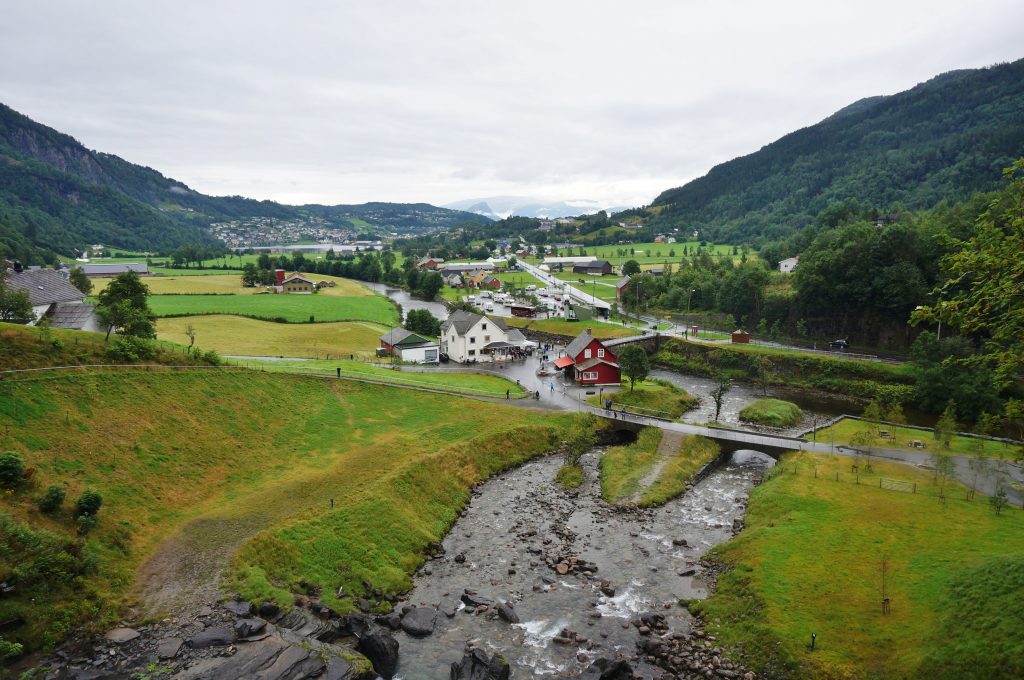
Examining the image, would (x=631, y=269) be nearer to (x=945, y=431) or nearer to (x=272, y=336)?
(x=272, y=336)

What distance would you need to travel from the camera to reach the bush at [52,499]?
75.2 ft

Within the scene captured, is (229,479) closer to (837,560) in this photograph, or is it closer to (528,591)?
(528,591)

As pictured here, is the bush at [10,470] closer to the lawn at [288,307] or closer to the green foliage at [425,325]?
the green foliage at [425,325]

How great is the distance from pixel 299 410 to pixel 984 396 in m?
54.6

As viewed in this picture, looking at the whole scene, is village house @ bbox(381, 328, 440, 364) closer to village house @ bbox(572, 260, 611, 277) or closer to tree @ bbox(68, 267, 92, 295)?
tree @ bbox(68, 267, 92, 295)

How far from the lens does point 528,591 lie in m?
24.9

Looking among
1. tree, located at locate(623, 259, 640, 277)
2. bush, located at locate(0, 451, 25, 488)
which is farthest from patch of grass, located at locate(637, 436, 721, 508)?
tree, located at locate(623, 259, 640, 277)

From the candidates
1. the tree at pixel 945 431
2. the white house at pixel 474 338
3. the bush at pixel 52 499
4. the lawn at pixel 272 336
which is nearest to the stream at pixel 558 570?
the tree at pixel 945 431

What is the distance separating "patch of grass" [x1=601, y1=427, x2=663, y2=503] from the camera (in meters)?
34.5

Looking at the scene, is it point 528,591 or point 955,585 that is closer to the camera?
point 955,585

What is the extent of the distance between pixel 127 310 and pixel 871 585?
185ft

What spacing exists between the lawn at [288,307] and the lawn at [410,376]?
1290 inches

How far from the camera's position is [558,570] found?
26.5 meters

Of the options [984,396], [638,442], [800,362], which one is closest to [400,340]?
[638,442]
